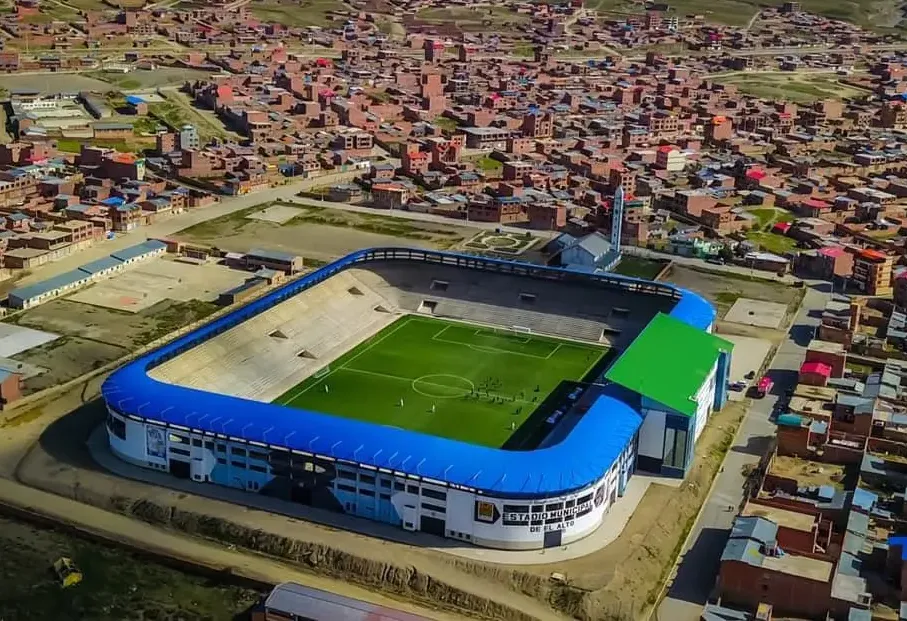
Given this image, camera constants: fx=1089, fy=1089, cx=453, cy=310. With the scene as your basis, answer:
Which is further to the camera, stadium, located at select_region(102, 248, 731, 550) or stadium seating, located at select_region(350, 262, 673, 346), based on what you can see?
stadium seating, located at select_region(350, 262, 673, 346)

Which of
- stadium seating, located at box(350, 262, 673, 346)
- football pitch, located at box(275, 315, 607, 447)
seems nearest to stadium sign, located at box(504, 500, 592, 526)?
football pitch, located at box(275, 315, 607, 447)

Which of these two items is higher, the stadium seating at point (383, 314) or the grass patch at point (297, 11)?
the grass patch at point (297, 11)

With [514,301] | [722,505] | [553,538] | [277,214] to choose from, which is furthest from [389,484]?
[277,214]

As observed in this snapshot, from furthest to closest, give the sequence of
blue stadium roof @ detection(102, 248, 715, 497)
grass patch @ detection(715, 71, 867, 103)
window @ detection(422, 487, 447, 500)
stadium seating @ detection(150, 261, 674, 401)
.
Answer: grass patch @ detection(715, 71, 867, 103) → stadium seating @ detection(150, 261, 674, 401) → window @ detection(422, 487, 447, 500) → blue stadium roof @ detection(102, 248, 715, 497)

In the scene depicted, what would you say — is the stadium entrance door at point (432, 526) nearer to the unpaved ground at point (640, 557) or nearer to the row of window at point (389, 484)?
the row of window at point (389, 484)

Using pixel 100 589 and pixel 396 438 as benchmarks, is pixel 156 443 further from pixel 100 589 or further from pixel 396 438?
pixel 396 438

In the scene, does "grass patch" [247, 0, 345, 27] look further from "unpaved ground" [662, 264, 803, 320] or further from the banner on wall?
the banner on wall

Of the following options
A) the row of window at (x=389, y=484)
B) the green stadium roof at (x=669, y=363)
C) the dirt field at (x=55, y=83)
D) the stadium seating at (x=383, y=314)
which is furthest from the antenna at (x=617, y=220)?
the dirt field at (x=55, y=83)
